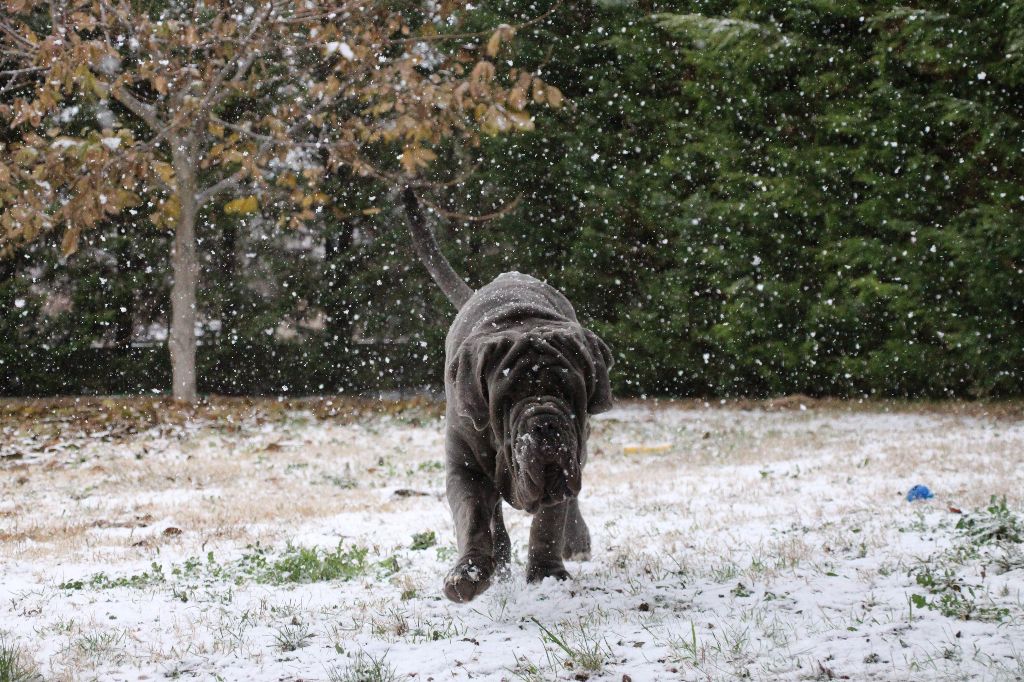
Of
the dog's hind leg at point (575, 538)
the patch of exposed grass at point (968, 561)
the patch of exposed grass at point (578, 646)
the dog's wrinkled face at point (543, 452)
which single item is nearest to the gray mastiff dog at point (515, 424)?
the dog's wrinkled face at point (543, 452)

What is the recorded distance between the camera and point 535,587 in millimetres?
3764

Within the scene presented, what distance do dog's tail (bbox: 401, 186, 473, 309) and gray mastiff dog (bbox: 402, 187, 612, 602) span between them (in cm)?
110

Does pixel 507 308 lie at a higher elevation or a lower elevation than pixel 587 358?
higher

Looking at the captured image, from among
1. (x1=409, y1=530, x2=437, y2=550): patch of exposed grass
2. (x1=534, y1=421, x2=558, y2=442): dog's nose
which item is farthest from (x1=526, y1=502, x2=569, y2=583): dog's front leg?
(x1=409, y1=530, x2=437, y2=550): patch of exposed grass

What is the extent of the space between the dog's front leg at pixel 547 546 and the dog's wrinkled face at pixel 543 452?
523 mm

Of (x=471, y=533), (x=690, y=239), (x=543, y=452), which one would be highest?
(x=543, y=452)

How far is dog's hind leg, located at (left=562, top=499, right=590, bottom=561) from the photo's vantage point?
4.43 m

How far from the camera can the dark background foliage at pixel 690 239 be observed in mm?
10531

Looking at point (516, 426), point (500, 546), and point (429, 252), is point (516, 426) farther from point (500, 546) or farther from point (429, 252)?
point (429, 252)

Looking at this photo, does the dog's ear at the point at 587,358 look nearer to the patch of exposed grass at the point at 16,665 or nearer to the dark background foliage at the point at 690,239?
the patch of exposed grass at the point at 16,665

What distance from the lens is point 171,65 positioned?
24.9 ft

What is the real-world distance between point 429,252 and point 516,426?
2425mm

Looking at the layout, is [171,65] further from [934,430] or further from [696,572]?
[934,430]

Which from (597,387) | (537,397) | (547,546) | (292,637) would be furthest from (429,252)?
(292,637)
